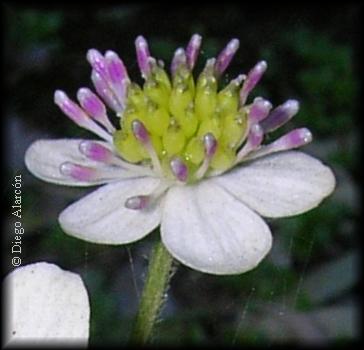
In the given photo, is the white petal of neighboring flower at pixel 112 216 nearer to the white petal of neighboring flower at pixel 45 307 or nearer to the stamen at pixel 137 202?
the stamen at pixel 137 202

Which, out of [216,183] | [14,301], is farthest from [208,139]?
[14,301]

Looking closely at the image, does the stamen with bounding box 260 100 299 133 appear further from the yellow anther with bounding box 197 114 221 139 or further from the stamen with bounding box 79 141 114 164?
the stamen with bounding box 79 141 114 164

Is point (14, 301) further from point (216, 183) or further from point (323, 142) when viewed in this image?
point (323, 142)

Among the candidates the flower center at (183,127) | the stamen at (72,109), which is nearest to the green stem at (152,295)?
the flower center at (183,127)

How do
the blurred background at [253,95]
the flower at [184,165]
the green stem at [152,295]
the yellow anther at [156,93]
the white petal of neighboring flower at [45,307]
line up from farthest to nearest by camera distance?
1. the blurred background at [253,95]
2. the yellow anther at [156,93]
3. the flower at [184,165]
4. the green stem at [152,295]
5. the white petal of neighboring flower at [45,307]

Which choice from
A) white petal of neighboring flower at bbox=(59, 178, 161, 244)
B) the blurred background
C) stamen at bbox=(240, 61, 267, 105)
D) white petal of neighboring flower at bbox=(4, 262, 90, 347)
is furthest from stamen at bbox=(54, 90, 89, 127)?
the blurred background

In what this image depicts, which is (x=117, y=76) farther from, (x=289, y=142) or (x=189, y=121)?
(x=289, y=142)

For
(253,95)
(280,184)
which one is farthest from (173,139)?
(253,95)
